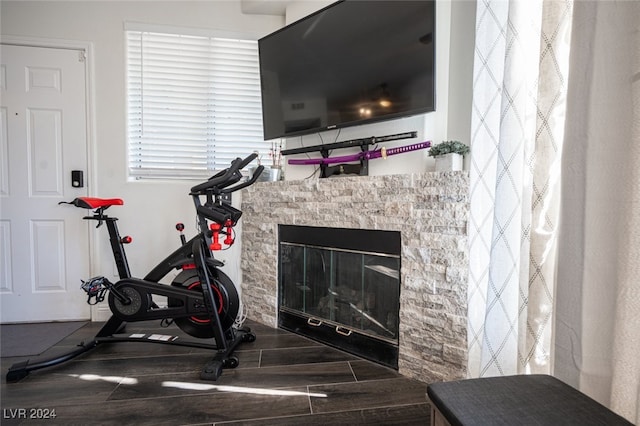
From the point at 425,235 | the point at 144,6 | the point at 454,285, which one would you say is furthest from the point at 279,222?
the point at 144,6

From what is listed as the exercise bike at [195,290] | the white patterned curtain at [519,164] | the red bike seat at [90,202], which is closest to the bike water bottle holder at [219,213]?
the exercise bike at [195,290]

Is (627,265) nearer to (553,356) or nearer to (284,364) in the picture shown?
(553,356)

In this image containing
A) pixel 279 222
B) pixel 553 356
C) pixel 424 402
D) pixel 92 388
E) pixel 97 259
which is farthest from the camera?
pixel 97 259

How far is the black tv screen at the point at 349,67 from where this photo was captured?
1653 millimetres

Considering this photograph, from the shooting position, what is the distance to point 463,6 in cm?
167

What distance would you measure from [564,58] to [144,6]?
3.04 m

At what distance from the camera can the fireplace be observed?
6.00 ft

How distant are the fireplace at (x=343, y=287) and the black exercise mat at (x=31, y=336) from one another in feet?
5.40

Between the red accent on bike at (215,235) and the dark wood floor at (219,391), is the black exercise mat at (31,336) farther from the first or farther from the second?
the red accent on bike at (215,235)

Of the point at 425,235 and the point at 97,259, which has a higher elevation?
the point at 425,235

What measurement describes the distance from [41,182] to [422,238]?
3.02 metres

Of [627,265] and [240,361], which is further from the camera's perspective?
[240,361]

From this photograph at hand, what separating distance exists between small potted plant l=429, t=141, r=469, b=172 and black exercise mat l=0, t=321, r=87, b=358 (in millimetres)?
2806

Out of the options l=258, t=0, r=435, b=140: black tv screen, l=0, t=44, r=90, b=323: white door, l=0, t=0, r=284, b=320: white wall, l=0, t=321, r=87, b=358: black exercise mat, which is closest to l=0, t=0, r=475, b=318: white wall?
l=0, t=0, r=284, b=320: white wall
